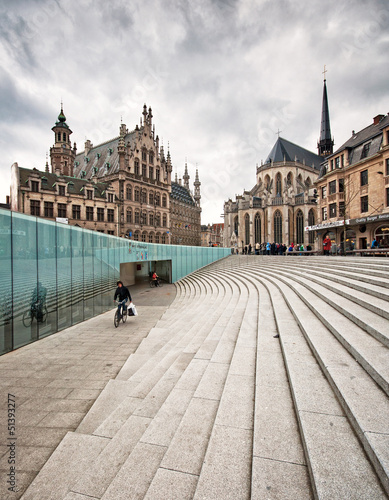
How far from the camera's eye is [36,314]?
323 inches

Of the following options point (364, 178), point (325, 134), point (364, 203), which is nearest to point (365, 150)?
point (364, 178)

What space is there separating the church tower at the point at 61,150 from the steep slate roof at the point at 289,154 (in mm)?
43648


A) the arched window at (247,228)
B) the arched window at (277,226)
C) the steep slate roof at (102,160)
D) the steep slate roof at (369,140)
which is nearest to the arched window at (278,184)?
the arched window at (277,226)

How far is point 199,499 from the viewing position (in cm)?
186

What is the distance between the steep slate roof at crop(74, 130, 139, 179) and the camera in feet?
137

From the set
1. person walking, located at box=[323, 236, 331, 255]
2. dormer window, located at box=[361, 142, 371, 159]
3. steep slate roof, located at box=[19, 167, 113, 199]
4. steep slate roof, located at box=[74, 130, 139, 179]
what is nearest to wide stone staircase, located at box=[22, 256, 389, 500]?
person walking, located at box=[323, 236, 331, 255]

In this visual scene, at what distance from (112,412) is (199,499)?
234 centimetres

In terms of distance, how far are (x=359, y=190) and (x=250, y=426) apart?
26.4 metres

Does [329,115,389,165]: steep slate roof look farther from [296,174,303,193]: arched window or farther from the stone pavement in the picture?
[296,174,303,193]: arched window

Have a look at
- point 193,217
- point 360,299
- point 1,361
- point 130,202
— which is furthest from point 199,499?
point 193,217

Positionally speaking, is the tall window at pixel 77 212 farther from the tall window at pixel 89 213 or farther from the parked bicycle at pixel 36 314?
the parked bicycle at pixel 36 314

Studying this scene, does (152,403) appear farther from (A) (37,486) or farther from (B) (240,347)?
(B) (240,347)

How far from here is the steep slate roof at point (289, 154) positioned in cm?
5791

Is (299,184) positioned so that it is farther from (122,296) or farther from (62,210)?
(122,296)
